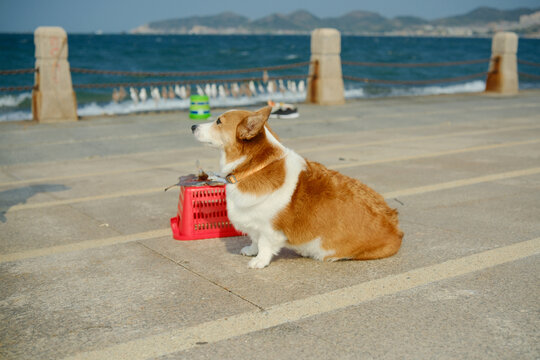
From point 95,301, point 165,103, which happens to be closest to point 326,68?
point 165,103

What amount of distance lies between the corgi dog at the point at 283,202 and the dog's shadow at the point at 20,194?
2894 mm

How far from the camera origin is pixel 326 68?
15867mm

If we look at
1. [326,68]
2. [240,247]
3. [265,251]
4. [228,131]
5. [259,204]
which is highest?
[326,68]

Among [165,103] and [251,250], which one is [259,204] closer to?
[251,250]

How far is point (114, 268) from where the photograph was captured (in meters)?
4.52

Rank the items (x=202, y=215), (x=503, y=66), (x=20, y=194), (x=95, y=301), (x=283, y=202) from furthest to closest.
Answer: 1. (x=503, y=66)
2. (x=20, y=194)
3. (x=202, y=215)
4. (x=283, y=202)
5. (x=95, y=301)

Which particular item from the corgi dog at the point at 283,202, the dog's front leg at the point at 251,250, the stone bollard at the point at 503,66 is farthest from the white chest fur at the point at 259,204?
the stone bollard at the point at 503,66

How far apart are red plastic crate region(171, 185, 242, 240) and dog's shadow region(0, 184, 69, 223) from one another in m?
2.06

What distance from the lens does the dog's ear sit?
164 inches

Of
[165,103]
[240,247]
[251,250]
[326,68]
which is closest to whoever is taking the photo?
[251,250]

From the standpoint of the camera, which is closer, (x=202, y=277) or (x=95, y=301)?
(x=95, y=301)

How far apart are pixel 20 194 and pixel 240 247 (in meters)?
3.20

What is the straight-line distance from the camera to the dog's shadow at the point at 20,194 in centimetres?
638

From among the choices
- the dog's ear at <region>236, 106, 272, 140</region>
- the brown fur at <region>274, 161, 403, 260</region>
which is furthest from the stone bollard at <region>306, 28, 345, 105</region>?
the dog's ear at <region>236, 106, 272, 140</region>
